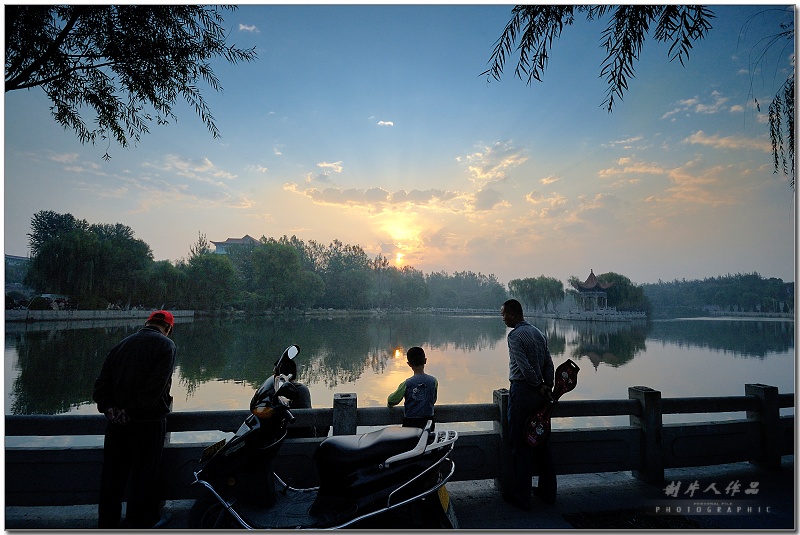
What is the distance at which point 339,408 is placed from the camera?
300 cm

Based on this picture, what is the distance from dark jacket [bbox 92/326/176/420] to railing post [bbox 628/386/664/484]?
3.56m

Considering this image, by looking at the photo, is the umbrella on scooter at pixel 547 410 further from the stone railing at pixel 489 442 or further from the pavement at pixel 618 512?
the pavement at pixel 618 512

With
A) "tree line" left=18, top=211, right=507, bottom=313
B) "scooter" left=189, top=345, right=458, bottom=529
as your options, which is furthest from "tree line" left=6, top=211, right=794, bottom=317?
"scooter" left=189, top=345, right=458, bottom=529

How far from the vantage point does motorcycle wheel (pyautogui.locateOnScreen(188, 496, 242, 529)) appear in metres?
2.35

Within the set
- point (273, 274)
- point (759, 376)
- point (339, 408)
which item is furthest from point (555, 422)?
point (273, 274)

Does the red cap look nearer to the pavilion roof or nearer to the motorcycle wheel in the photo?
the motorcycle wheel

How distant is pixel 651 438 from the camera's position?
134 inches

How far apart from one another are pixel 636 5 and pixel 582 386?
10564 millimetres

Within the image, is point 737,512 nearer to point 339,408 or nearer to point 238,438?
point 339,408

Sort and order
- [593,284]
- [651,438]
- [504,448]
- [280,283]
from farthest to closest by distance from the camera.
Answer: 1. [280,283]
2. [593,284]
3. [651,438]
4. [504,448]

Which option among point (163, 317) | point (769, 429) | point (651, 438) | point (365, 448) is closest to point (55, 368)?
point (163, 317)

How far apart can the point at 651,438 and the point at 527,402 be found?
1293 mm

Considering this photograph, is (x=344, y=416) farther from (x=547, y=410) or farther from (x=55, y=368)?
(x=55, y=368)

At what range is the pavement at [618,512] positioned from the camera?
277cm
